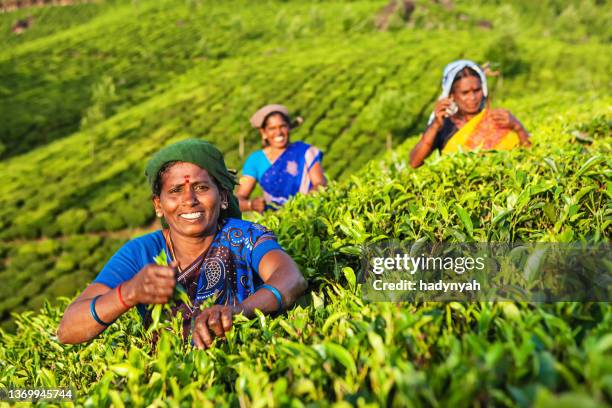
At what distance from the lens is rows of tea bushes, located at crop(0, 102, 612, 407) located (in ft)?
3.50

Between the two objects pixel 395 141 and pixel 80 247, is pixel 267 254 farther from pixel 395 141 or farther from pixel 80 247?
pixel 395 141

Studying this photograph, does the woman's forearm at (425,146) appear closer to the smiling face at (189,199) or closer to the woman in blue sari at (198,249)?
the woman in blue sari at (198,249)

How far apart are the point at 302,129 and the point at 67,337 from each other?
94.3ft

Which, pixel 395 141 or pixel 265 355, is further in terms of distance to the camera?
pixel 395 141

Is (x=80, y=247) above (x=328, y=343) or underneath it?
underneath

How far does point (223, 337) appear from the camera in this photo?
1.83m

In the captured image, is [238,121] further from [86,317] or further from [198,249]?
[86,317]

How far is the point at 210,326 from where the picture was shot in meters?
1.78

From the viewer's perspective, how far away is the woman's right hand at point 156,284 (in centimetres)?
166

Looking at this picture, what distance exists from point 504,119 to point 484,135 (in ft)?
0.83

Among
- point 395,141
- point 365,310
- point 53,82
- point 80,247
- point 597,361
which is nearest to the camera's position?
point 597,361

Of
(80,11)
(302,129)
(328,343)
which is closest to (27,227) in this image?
(302,129)

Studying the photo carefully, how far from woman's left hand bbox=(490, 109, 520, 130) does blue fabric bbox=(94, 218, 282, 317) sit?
3099 millimetres

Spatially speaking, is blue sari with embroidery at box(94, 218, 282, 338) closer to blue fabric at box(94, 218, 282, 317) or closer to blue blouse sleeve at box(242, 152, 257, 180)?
blue fabric at box(94, 218, 282, 317)
